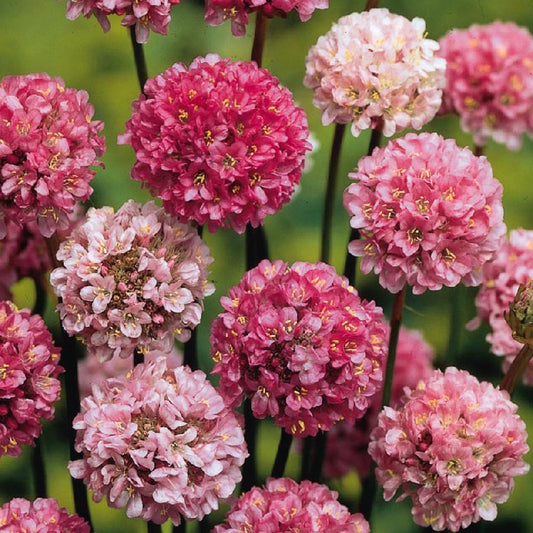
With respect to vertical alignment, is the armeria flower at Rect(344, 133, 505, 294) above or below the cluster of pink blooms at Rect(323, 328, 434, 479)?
above

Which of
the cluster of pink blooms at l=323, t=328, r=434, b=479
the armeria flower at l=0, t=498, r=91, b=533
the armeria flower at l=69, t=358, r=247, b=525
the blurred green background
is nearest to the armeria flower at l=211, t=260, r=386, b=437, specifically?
the armeria flower at l=69, t=358, r=247, b=525

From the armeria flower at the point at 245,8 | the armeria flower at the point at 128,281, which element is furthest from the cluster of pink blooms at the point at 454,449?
the armeria flower at the point at 245,8

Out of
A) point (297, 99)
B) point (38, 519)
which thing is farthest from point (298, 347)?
point (297, 99)

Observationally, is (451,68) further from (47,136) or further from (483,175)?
(47,136)

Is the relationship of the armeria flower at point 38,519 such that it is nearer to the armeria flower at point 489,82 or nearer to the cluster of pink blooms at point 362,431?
the cluster of pink blooms at point 362,431

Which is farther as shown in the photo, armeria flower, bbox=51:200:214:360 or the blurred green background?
the blurred green background

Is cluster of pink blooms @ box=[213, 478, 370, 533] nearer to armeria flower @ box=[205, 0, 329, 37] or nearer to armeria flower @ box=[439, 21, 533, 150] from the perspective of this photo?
armeria flower @ box=[205, 0, 329, 37]
